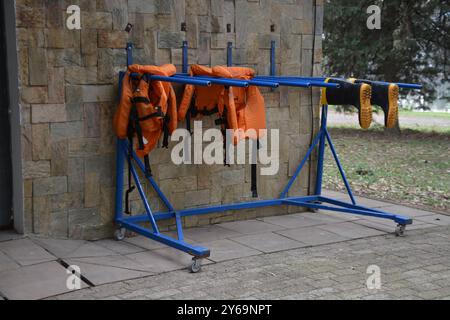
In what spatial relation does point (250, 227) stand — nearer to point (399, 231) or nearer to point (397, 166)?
point (399, 231)

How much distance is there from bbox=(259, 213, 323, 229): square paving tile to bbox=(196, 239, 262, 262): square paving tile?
0.86 meters

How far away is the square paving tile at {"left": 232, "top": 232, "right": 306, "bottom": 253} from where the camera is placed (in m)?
5.16

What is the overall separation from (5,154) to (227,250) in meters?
1.98

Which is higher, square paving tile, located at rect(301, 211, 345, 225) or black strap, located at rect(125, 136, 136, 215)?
black strap, located at rect(125, 136, 136, 215)

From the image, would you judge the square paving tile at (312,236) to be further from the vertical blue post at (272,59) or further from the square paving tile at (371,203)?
the vertical blue post at (272,59)

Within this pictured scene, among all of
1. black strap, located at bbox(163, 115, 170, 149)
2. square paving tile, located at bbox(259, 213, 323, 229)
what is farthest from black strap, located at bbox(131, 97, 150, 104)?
square paving tile, located at bbox(259, 213, 323, 229)

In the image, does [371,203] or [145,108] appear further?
[371,203]

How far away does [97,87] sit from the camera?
512cm

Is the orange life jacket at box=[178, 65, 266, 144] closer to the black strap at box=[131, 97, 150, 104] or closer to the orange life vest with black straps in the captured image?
the orange life vest with black straps

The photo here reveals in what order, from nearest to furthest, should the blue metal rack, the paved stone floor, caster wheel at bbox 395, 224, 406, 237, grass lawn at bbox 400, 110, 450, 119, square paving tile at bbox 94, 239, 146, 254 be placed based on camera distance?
the paved stone floor, the blue metal rack, square paving tile at bbox 94, 239, 146, 254, caster wheel at bbox 395, 224, 406, 237, grass lawn at bbox 400, 110, 450, 119

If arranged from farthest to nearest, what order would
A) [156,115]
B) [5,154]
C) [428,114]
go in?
[428,114]
[5,154]
[156,115]

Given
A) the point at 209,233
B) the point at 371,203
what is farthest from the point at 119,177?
the point at 371,203

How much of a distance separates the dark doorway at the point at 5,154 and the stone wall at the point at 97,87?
0.32 m

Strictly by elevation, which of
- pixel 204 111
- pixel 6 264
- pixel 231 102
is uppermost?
pixel 231 102
